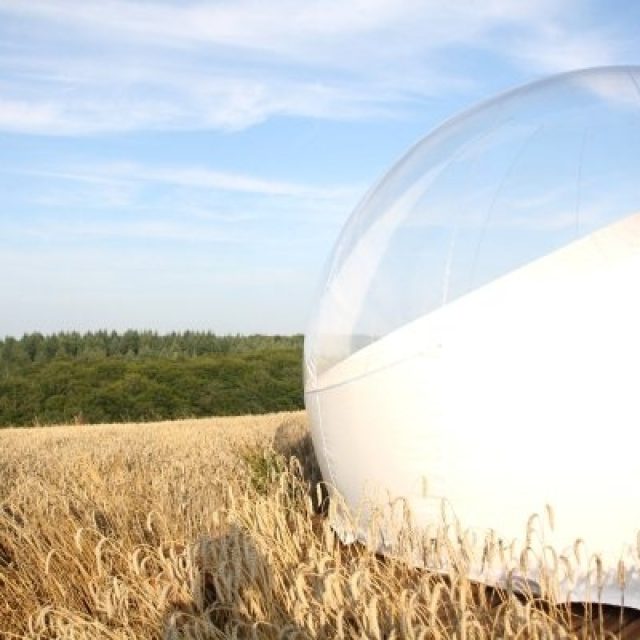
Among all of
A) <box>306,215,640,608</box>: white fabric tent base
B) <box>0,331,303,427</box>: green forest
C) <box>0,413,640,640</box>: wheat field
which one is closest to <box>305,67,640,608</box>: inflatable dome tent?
<box>306,215,640,608</box>: white fabric tent base

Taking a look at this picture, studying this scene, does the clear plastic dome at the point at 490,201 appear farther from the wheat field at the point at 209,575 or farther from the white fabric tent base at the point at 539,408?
the wheat field at the point at 209,575

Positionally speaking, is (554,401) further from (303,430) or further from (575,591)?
(303,430)

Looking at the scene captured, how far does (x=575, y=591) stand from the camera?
15.9 feet

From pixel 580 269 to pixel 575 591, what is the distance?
163 centimetres

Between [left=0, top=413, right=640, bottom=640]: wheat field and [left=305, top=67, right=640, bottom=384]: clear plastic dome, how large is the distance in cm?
121

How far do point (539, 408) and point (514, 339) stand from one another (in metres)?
0.37

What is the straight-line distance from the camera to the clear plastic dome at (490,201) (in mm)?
5164

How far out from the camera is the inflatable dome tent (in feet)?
15.7

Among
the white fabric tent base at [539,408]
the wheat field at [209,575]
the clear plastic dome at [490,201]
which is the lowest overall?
the wheat field at [209,575]

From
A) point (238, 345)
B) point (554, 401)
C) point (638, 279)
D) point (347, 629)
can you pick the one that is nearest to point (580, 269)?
point (638, 279)

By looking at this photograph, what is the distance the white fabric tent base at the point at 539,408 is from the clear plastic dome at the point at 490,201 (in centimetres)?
13

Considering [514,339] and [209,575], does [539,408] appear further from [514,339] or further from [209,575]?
[209,575]

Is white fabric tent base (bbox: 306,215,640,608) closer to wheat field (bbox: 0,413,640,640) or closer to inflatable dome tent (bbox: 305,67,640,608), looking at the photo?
inflatable dome tent (bbox: 305,67,640,608)

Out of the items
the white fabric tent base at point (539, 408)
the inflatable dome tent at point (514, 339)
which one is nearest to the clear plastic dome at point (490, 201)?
the inflatable dome tent at point (514, 339)
